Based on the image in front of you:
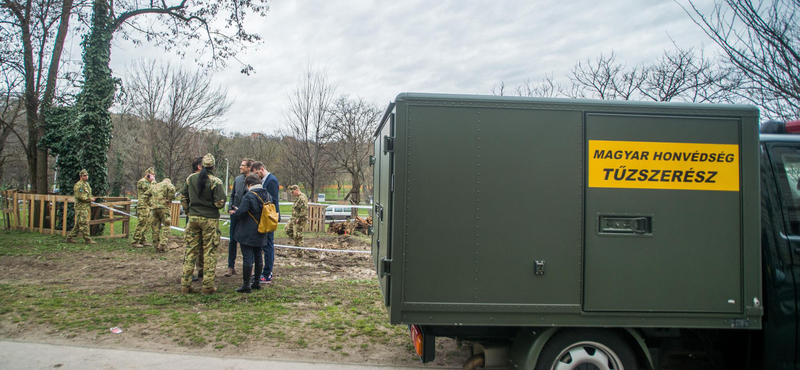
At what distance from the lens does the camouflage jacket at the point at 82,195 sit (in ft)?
33.7

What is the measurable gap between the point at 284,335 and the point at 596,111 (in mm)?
3828

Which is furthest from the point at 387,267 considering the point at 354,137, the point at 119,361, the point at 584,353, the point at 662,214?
the point at 354,137

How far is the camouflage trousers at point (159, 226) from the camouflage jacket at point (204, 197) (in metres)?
4.25

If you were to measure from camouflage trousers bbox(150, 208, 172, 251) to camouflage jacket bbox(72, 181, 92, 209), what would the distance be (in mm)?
1949

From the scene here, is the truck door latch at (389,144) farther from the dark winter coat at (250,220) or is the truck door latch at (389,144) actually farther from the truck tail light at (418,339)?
the dark winter coat at (250,220)

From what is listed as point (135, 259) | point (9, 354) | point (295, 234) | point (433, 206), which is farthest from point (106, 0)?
point (433, 206)

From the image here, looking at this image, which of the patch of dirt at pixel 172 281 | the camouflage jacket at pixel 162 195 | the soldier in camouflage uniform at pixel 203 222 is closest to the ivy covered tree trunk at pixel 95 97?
the patch of dirt at pixel 172 281

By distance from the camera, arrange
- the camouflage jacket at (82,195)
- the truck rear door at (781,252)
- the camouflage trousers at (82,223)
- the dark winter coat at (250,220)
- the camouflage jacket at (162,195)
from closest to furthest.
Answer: the truck rear door at (781,252) < the dark winter coat at (250,220) < the camouflage jacket at (162,195) < the camouflage jacket at (82,195) < the camouflage trousers at (82,223)

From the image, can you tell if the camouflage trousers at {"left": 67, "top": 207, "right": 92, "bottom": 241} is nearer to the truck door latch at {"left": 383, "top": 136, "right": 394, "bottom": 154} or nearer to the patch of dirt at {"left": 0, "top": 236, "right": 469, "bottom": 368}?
the patch of dirt at {"left": 0, "top": 236, "right": 469, "bottom": 368}

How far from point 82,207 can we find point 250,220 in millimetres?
7103

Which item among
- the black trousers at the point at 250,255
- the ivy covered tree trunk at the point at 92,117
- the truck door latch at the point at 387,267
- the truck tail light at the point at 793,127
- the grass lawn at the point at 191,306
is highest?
the ivy covered tree trunk at the point at 92,117

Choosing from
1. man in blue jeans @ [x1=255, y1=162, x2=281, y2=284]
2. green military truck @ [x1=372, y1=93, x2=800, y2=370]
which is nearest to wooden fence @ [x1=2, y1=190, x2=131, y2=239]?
man in blue jeans @ [x1=255, y1=162, x2=281, y2=284]

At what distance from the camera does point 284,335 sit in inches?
183

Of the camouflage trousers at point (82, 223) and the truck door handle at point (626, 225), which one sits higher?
the truck door handle at point (626, 225)
